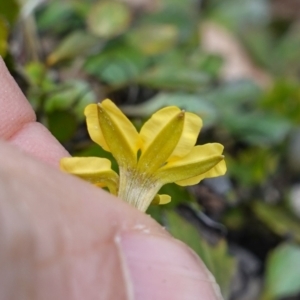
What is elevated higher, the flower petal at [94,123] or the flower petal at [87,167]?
the flower petal at [94,123]

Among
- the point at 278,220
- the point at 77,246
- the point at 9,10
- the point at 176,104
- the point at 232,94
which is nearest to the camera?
the point at 77,246

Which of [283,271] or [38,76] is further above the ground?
[38,76]

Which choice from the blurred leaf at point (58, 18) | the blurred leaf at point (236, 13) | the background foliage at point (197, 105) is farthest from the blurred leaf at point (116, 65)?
the blurred leaf at point (236, 13)

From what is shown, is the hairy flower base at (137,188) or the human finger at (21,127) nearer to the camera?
the hairy flower base at (137,188)

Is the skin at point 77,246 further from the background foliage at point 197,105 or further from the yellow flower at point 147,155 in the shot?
the background foliage at point 197,105

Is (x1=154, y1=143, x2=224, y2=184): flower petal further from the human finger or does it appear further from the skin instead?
the human finger

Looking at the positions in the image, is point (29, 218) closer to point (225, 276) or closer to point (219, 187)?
point (225, 276)

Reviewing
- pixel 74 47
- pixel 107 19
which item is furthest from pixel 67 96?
pixel 107 19

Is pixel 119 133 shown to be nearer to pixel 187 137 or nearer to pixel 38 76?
pixel 187 137
